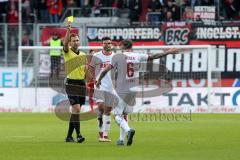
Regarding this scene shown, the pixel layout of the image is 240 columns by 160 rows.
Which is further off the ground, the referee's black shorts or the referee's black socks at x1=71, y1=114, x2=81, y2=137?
the referee's black shorts

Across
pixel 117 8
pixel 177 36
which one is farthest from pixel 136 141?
pixel 117 8

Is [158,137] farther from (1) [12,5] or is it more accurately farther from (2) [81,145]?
(1) [12,5]

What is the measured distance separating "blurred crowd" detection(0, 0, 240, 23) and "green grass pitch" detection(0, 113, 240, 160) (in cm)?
1032

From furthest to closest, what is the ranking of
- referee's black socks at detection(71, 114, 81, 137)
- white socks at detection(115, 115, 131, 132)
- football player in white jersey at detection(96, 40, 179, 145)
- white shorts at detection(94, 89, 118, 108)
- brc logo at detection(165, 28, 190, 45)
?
brc logo at detection(165, 28, 190, 45) < referee's black socks at detection(71, 114, 81, 137) < white shorts at detection(94, 89, 118, 108) < football player in white jersey at detection(96, 40, 179, 145) < white socks at detection(115, 115, 131, 132)

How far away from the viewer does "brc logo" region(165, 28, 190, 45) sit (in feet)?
112

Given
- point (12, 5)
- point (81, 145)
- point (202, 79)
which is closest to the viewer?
point (81, 145)

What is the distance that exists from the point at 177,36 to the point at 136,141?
54.7ft

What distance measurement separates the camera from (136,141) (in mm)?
18094

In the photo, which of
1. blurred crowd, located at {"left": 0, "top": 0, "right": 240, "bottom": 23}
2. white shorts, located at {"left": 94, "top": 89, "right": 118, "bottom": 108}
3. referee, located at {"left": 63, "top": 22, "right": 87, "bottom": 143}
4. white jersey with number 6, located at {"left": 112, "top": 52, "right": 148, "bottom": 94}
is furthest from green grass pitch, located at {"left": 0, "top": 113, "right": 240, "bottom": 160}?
blurred crowd, located at {"left": 0, "top": 0, "right": 240, "bottom": 23}

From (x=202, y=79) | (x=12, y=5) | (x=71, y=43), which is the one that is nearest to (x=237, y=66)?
(x=202, y=79)

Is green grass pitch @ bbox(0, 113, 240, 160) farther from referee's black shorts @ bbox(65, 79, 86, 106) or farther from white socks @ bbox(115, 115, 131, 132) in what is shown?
referee's black shorts @ bbox(65, 79, 86, 106)

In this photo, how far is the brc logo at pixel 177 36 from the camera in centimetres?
3425

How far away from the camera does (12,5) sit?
38969 millimetres

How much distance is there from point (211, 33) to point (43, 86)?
7267 millimetres
